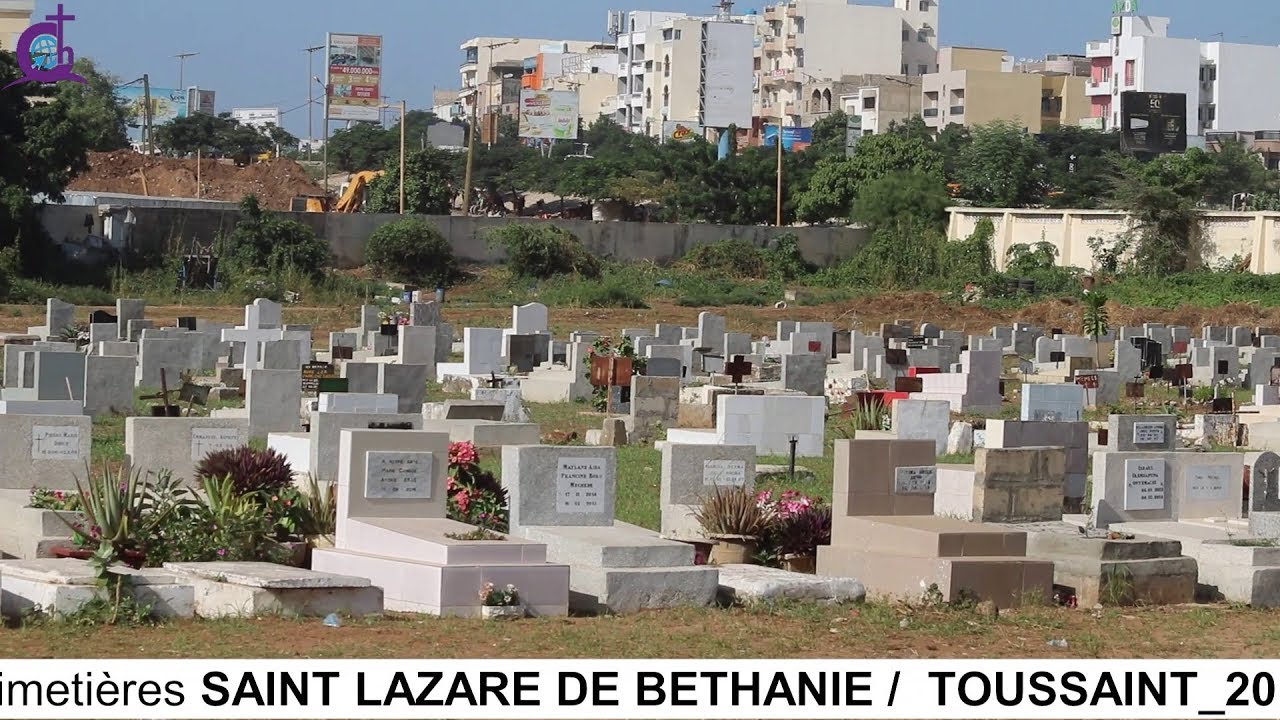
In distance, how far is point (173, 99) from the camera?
12625cm

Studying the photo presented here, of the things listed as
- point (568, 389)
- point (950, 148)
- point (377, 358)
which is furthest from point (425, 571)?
point (950, 148)

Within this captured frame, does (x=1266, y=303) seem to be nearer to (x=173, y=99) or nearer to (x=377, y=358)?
(x=377, y=358)


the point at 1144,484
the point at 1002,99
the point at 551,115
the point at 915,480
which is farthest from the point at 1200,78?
the point at 915,480

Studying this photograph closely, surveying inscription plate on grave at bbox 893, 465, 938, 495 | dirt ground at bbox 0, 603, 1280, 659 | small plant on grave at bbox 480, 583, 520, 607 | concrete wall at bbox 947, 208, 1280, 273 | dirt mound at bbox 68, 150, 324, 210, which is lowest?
dirt ground at bbox 0, 603, 1280, 659

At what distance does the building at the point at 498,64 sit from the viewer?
139 meters

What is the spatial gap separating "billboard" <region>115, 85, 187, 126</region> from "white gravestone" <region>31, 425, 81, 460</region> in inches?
4162

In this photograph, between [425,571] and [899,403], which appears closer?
[425,571]

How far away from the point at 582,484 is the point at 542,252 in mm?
42334

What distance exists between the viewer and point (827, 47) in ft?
394

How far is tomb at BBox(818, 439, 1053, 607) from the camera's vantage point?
447 inches

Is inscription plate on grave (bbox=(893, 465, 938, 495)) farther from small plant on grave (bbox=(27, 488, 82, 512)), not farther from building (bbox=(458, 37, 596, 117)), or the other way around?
building (bbox=(458, 37, 596, 117))

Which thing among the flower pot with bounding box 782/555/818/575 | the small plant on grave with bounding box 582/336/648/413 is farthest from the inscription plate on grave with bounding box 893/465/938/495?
the small plant on grave with bounding box 582/336/648/413

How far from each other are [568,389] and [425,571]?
626 inches

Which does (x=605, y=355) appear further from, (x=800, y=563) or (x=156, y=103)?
(x=156, y=103)
